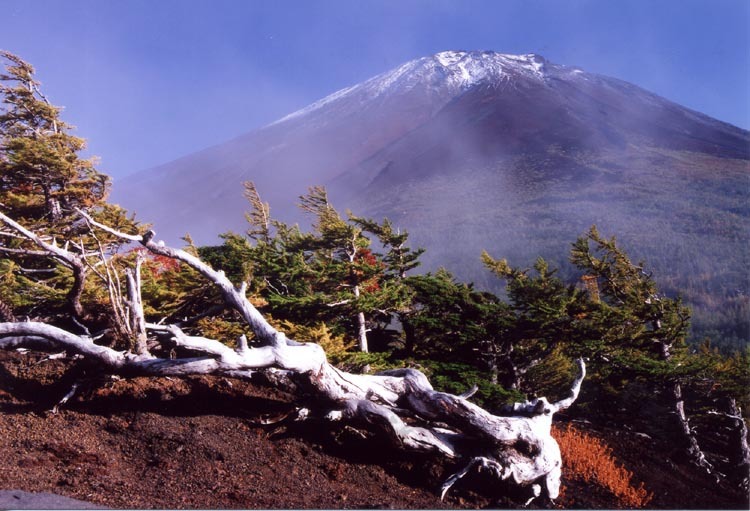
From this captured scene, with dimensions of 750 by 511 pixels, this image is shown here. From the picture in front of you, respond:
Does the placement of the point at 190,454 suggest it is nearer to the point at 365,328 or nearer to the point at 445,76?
the point at 365,328

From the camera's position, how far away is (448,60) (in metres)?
152

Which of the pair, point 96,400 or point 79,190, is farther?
point 79,190

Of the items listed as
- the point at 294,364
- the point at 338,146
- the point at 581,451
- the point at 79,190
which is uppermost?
the point at 338,146

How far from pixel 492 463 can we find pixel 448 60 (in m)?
166

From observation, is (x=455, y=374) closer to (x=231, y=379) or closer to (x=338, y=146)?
(x=231, y=379)

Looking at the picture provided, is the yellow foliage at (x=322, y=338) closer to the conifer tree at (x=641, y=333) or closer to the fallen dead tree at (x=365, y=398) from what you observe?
the fallen dead tree at (x=365, y=398)

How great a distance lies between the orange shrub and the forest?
0.28ft

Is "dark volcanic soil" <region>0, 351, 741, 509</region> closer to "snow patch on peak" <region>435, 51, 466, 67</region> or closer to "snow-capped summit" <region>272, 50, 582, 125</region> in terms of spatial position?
"snow-capped summit" <region>272, 50, 582, 125</region>

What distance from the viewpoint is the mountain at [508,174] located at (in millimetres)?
51406

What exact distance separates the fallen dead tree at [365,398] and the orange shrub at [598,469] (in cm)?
99

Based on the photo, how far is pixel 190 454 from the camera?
12.1 ft

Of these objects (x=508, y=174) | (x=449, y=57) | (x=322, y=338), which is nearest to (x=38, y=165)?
(x=322, y=338)

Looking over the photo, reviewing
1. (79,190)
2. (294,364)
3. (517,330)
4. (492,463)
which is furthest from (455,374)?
(79,190)

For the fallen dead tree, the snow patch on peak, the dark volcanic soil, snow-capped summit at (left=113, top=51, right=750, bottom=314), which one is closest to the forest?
the fallen dead tree
